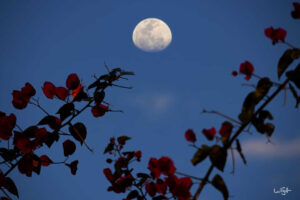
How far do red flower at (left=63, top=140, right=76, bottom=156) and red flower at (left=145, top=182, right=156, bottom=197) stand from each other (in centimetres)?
58

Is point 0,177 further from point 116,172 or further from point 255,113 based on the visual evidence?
point 255,113

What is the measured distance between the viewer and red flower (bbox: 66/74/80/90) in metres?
1.56

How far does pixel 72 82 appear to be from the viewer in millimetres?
1566

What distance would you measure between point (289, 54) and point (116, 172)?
1327 mm

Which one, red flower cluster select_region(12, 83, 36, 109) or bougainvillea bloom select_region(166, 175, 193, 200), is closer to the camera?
bougainvillea bloom select_region(166, 175, 193, 200)

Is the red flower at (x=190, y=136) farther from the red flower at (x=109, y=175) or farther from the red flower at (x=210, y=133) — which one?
the red flower at (x=109, y=175)

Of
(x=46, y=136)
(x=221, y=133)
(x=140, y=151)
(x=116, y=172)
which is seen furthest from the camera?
(x=140, y=151)

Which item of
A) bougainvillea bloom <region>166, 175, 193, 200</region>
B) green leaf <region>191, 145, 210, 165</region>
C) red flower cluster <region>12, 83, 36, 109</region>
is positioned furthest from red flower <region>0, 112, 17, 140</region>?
green leaf <region>191, 145, 210, 165</region>

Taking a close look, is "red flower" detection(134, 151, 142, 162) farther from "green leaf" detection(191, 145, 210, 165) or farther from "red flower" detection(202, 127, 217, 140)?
"green leaf" detection(191, 145, 210, 165)

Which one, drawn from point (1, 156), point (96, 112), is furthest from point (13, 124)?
point (96, 112)

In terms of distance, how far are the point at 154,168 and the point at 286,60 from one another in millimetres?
1056

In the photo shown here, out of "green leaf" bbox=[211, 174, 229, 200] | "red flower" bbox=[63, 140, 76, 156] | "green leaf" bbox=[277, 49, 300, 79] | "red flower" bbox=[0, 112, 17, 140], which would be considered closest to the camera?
"green leaf" bbox=[211, 174, 229, 200]

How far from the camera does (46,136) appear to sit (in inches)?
54.4

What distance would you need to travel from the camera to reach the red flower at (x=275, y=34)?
128 centimetres
